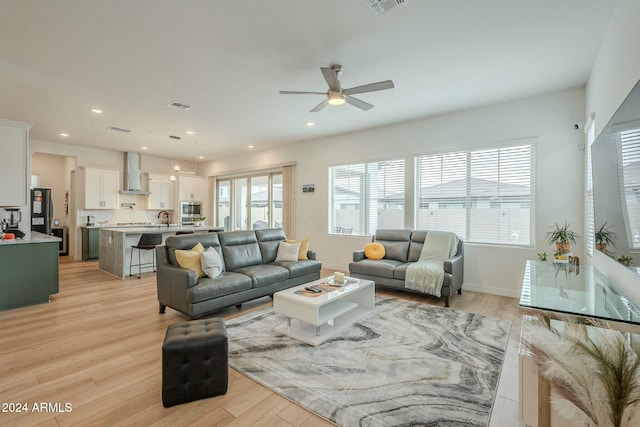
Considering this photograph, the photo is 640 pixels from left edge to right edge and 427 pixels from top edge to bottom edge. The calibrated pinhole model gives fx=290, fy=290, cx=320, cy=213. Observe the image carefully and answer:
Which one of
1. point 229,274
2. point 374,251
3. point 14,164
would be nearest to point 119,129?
point 14,164

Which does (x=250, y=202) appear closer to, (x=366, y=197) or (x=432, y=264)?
(x=366, y=197)

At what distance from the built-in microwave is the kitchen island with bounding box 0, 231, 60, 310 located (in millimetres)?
5003

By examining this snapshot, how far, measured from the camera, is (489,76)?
3.61 metres

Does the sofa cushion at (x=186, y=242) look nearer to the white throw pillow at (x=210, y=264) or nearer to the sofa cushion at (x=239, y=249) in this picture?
the sofa cushion at (x=239, y=249)

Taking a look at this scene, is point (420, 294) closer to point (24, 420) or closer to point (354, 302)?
point (354, 302)

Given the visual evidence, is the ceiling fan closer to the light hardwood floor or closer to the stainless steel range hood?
the light hardwood floor

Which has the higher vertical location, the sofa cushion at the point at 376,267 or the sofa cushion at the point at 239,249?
the sofa cushion at the point at 239,249

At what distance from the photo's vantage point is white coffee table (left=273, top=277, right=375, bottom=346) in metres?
2.83

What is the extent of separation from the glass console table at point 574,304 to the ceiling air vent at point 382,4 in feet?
7.73

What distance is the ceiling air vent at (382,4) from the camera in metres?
2.28

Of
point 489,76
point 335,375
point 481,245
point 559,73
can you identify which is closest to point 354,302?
point 335,375

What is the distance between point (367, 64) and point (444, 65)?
→ 89cm

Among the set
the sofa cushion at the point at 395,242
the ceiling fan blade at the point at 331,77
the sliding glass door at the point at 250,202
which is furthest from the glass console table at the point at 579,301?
the sliding glass door at the point at 250,202

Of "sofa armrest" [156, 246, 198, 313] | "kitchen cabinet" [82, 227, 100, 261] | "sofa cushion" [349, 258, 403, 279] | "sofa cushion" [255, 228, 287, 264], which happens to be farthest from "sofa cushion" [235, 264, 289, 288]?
"kitchen cabinet" [82, 227, 100, 261]
